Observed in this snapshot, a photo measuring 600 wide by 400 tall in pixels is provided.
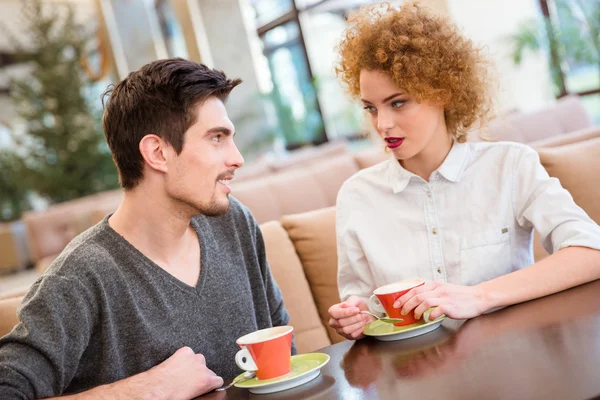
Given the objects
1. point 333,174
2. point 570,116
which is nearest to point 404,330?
point 333,174

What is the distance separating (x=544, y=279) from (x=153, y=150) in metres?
0.79

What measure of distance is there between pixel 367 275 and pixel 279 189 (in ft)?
4.02

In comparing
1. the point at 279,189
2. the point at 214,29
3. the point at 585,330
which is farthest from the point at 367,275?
the point at 214,29

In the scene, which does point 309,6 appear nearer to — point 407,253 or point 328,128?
point 328,128

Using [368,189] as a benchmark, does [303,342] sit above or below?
below

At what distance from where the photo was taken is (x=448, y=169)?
1.48 m

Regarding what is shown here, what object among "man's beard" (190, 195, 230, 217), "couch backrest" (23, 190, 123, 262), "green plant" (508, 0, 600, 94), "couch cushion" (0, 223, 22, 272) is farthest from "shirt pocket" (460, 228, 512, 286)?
"couch cushion" (0, 223, 22, 272)

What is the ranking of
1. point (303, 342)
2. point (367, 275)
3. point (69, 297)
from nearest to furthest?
point (69, 297), point (367, 275), point (303, 342)

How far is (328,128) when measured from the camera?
30.7 ft

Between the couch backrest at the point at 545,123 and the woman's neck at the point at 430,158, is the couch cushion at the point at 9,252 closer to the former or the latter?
the couch backrest at the point at 545,123

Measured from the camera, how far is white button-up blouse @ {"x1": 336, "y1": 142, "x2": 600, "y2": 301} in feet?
4.66

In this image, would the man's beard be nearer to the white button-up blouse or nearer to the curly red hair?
the white button-up blouse

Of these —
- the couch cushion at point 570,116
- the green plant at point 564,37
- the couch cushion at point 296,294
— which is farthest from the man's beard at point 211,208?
the green plant at point 564,37

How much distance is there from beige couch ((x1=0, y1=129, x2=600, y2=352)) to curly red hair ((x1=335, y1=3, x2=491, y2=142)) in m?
0.55
